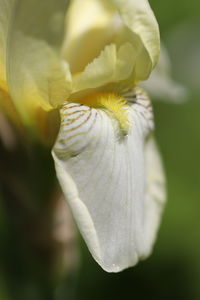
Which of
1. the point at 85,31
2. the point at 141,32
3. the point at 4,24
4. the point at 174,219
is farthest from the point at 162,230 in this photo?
the point at 4,24

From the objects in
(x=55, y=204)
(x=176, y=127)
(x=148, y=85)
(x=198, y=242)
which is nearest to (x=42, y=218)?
(x=55, y=204)

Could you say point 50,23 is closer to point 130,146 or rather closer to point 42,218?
point 130,146

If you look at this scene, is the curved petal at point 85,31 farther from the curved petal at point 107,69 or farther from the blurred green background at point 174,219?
the blurred green background at point 174,219

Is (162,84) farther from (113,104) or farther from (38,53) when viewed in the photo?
(38,53)

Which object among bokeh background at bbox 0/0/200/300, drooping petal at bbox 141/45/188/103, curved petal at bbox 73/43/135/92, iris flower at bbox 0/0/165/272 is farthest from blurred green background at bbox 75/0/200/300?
curved petal at bbox 73/43/135/92

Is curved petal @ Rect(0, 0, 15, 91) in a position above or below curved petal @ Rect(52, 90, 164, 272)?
above

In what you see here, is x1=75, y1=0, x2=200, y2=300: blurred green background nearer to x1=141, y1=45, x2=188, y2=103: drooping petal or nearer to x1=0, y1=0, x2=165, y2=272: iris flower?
x1=141, y1=45, x2=188, y2=103: drooping petal

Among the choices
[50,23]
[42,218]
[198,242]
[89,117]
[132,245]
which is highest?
[50,23]
